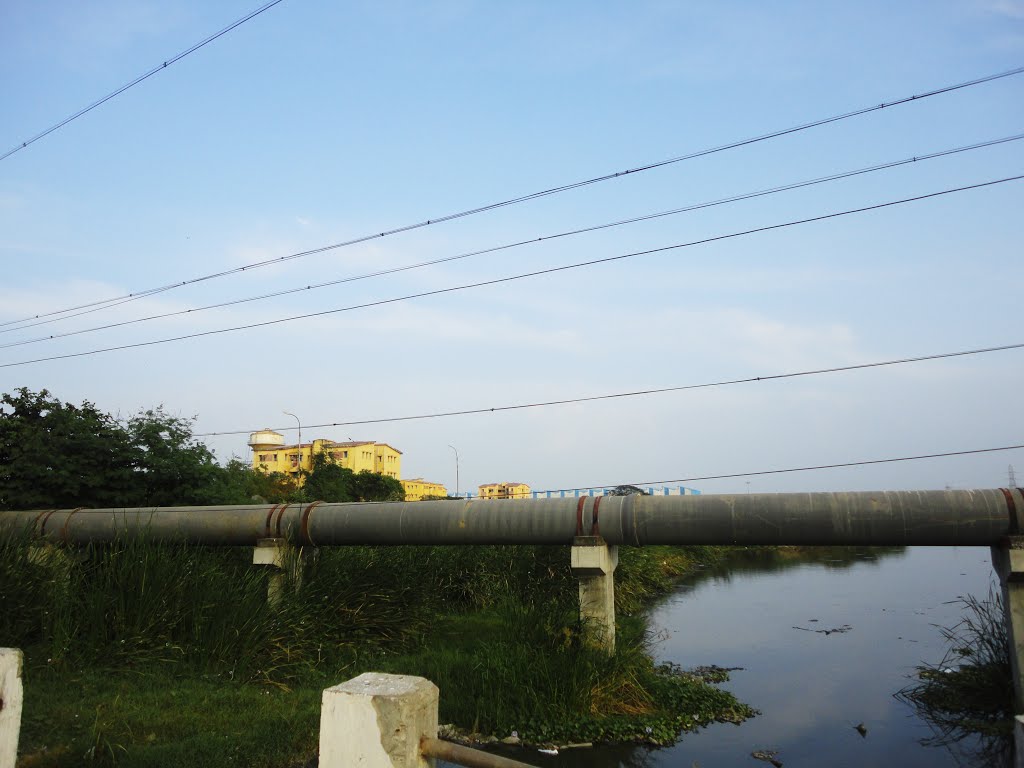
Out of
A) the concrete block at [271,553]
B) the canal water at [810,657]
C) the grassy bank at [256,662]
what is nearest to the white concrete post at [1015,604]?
the canal water at [810,657]

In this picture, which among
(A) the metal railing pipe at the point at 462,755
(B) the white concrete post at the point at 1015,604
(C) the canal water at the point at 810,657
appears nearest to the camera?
(A) the metal railing pipe at the point at 462,755

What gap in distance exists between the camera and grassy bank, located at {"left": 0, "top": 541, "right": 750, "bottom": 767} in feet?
25.0

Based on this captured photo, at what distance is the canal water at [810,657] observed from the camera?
29.4ft

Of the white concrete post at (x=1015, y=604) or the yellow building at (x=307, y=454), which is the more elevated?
the yellow building at (x=307, y=454)

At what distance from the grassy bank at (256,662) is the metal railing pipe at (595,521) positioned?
2.07 feet

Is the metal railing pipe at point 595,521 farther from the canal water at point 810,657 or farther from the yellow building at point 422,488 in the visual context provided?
the yellow building at point 422,488

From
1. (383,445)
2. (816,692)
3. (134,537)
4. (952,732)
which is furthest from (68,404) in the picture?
(383,445)

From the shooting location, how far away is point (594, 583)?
431 inches

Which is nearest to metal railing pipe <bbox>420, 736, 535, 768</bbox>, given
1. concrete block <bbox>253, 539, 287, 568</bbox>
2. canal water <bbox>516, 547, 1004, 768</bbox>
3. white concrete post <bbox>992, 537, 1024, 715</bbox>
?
canal water <bbox>516, 547, 1004, 768</bbox>

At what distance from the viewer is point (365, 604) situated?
40.4 ft

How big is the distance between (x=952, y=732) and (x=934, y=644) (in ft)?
22.2

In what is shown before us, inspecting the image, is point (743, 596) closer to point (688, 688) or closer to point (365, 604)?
point (688, 688)

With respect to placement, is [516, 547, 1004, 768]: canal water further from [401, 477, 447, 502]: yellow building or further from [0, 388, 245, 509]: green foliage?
[401, 477, 447, 502]: yellow building

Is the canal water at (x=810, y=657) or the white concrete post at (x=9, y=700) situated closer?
the white concrete post at (x=9, y=700)
